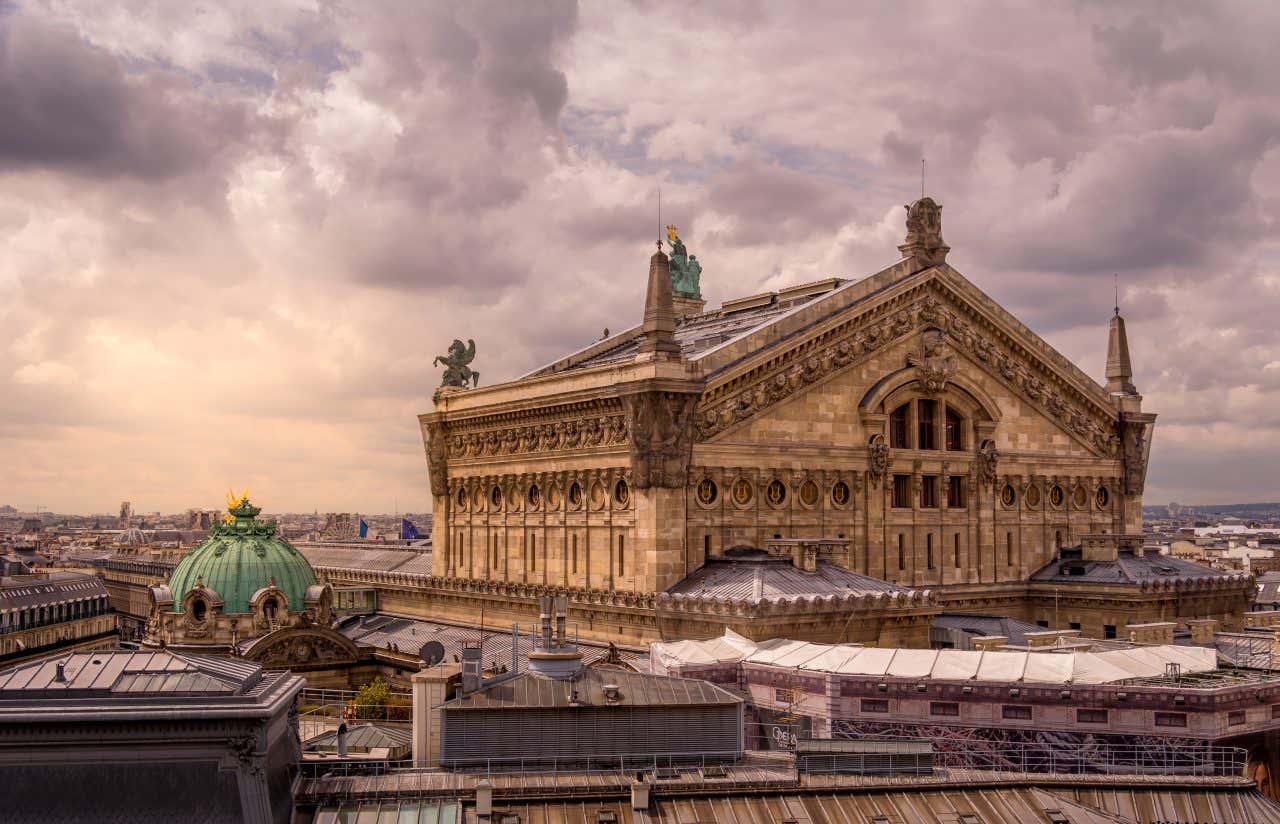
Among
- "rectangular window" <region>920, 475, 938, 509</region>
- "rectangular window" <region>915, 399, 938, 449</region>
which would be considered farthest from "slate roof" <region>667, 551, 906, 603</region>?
"rectangular window" <region>915, 399, 938, 449</region>

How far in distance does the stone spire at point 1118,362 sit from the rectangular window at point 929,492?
17762mm

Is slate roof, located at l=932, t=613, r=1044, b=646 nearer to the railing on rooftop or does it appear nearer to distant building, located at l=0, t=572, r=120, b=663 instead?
the railing on rooftop

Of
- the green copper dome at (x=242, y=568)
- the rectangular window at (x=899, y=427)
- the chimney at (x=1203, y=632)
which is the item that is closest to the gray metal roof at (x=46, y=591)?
the green copper dome at (x=242, y=568)

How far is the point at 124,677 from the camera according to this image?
4288 cm

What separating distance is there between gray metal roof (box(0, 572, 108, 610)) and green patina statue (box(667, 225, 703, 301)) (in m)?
76.5

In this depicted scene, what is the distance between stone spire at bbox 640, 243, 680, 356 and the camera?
79062mm

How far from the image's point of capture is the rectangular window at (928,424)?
91.3 m

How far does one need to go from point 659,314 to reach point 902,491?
64.4ft

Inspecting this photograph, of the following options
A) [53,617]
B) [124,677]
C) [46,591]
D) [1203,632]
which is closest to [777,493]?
[1203,632]

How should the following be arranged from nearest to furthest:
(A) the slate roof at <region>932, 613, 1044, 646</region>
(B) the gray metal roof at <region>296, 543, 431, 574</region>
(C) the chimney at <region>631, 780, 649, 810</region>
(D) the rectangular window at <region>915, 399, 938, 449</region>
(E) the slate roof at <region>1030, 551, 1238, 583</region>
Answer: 1. (C) the chimney at <region>631, 780, 649, 810</region>
2. (A) the slate roof at <region>932, 613, 1044, 646</region>
3. (E) the slate roof at <region>1030, 551, 1238, 583</region>
4. (D) the rectangular window at <region>915, 399, 938, 449</region>
5. (B) the gray metal roof at <region>296, 543, 431, 574</region>

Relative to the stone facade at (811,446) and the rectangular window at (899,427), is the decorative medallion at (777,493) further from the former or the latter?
the rectangular window at (899,427)

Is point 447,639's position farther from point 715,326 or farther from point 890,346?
point 890,346

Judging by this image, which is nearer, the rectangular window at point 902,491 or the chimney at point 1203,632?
the chimney at point 1203,632

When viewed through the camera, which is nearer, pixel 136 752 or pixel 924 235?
pixel 136 752
